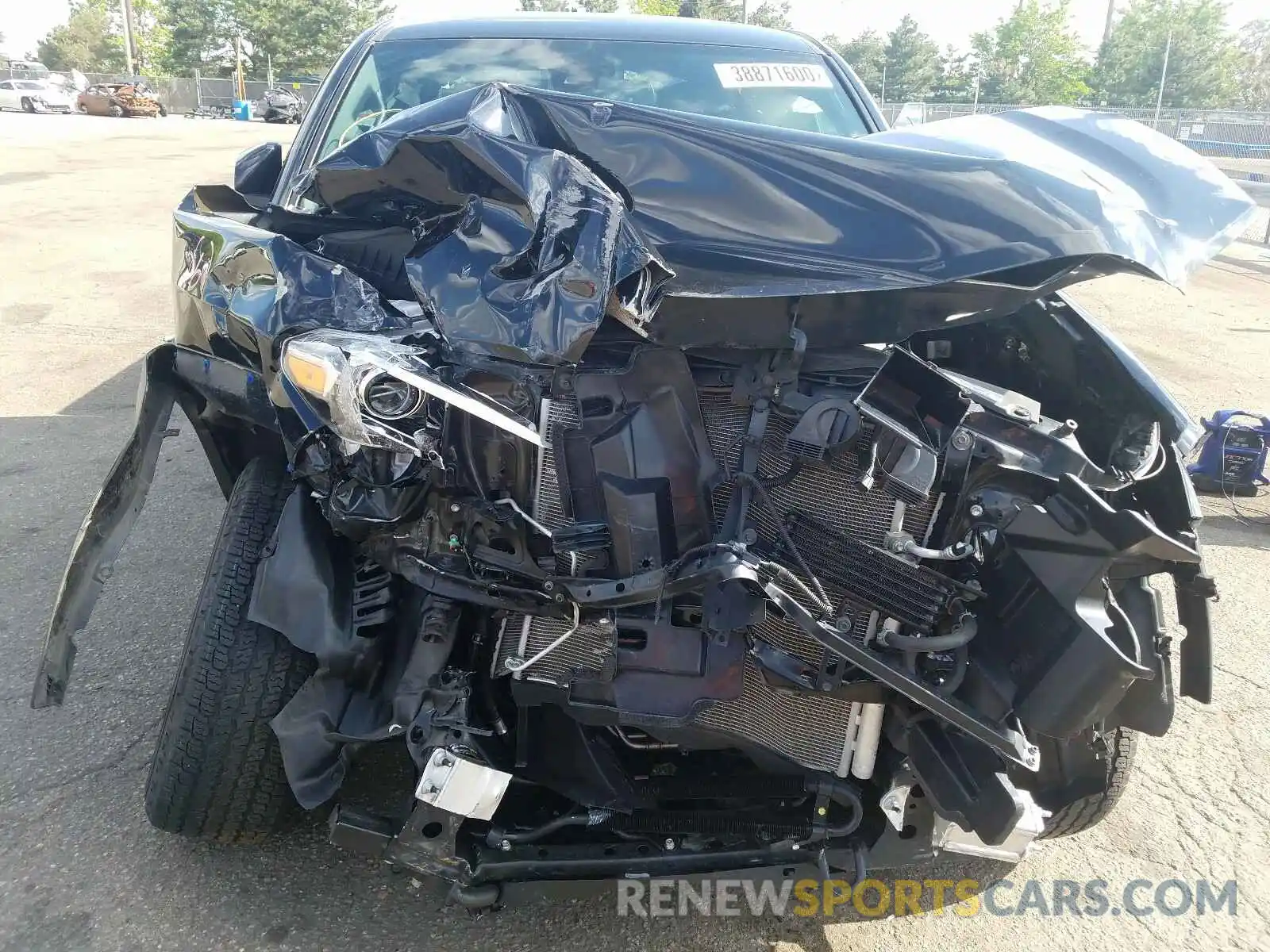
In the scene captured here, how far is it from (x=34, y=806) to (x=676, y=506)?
1938 millimetres

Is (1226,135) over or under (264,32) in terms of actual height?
under

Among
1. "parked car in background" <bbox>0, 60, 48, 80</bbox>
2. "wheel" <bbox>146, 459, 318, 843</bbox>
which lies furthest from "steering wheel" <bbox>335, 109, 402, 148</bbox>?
"parked car in background" <bbox>0, 60, 48, 80</bbox>

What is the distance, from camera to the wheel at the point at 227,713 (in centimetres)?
212

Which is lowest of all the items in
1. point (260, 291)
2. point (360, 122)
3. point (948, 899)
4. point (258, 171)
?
point (948, 899)

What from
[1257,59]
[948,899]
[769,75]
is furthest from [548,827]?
[1257,59]

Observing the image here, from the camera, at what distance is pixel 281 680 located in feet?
7.08

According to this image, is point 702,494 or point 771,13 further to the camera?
point 771,13

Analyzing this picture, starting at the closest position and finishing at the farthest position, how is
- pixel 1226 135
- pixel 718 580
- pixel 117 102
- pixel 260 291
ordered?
pixel 718 580, pixel 260 291, pixel 1226 135, pixel 117 102

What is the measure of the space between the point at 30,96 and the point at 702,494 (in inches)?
1706

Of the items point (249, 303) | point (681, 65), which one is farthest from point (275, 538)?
point (681, 65)

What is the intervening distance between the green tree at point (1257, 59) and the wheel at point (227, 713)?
224 ft

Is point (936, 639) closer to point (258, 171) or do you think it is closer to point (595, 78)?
point (595, 78)

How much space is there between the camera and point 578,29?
144 inches

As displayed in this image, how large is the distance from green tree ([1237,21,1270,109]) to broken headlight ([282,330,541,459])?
6822cm
